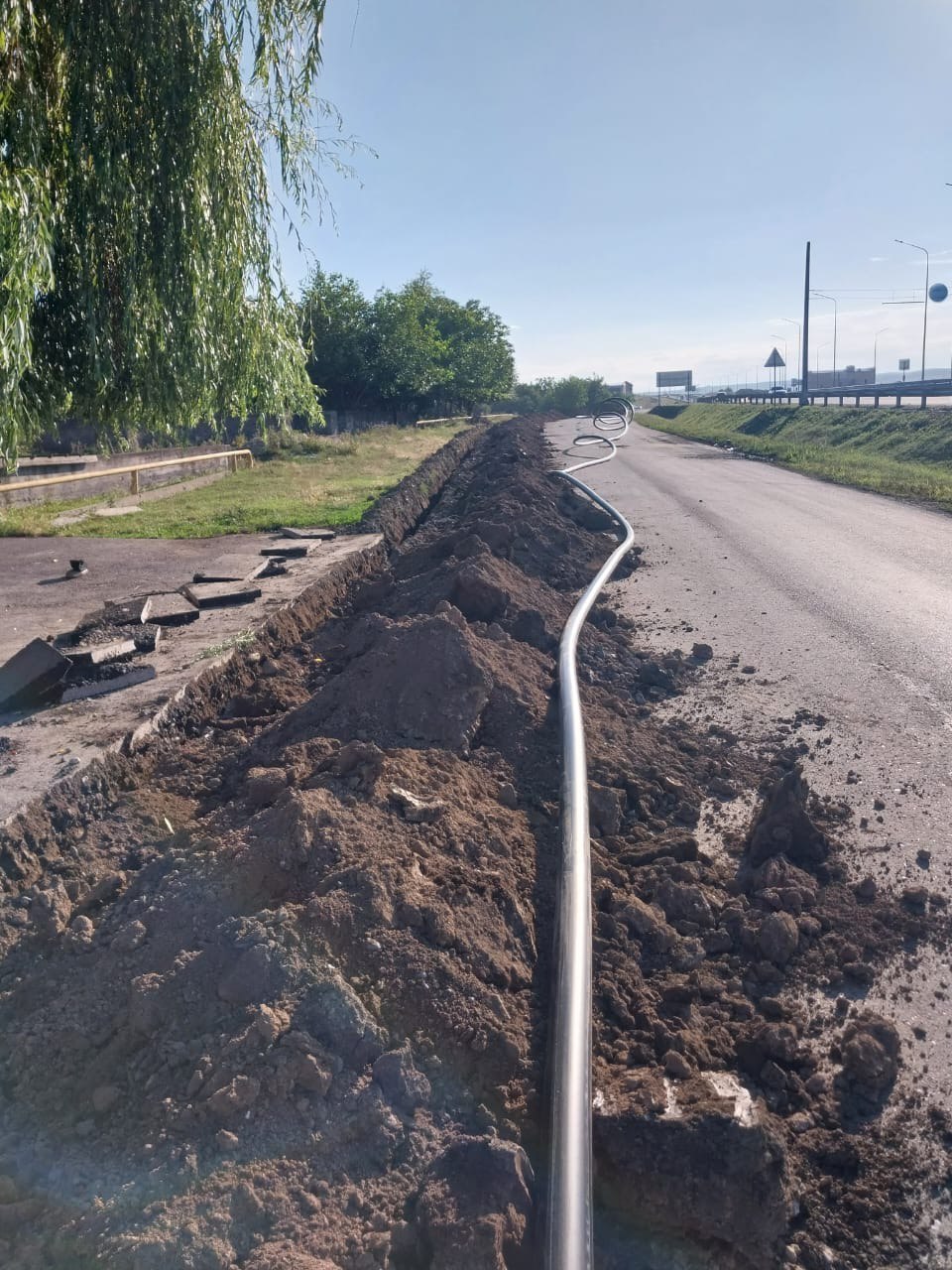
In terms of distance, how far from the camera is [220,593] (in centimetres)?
1041

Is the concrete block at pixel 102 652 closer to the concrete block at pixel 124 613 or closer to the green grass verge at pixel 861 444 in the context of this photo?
the concrete block at pixel 124 613

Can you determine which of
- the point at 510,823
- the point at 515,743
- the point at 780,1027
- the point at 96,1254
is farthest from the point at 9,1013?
the point at 515,743

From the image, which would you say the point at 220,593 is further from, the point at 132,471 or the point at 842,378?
the point at 842,378

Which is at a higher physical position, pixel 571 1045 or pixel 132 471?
pixel 132 471

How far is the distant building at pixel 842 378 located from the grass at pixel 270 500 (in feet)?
303

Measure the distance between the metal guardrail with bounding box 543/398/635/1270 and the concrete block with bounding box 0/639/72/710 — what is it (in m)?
3.84

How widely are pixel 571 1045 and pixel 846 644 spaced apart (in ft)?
19.8

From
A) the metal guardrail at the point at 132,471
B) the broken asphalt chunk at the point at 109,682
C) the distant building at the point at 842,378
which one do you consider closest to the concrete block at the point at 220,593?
the broken asphalt chunk at the point at 109,682

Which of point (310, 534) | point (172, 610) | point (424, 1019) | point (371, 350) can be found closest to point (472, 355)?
point (371, 350)

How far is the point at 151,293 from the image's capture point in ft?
22.1

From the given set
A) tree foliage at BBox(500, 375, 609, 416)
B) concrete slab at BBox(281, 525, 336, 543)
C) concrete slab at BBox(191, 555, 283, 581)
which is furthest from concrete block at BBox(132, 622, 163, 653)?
tree foliage at BBox(500, 375, 609, 416)

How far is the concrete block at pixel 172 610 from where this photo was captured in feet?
30.1

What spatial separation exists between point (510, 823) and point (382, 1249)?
2.48 metres

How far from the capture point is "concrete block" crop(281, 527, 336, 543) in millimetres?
14828
